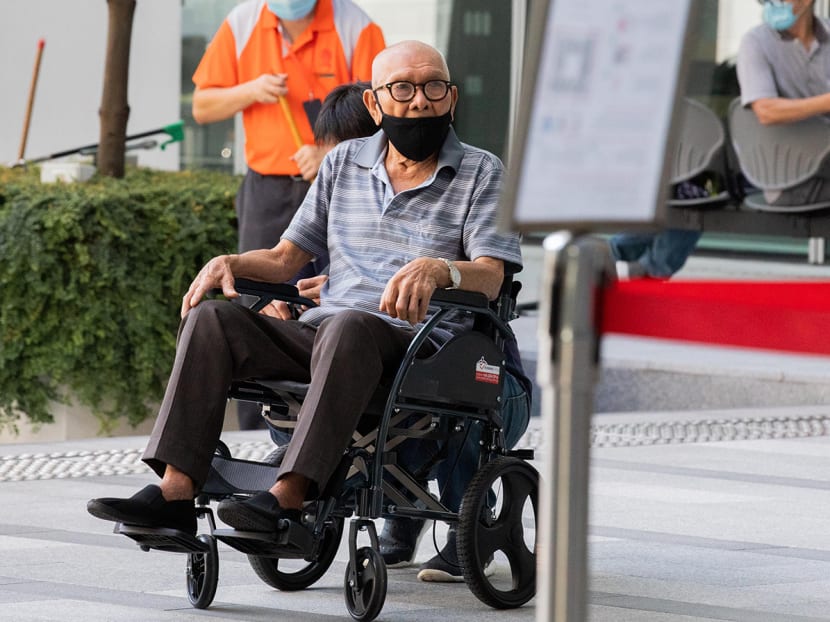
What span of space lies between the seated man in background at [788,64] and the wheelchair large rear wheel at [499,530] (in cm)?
483

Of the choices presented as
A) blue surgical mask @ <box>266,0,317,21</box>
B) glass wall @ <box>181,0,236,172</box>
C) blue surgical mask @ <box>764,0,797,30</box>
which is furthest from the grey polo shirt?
glass wall @ <box>181,0,236,172</box>

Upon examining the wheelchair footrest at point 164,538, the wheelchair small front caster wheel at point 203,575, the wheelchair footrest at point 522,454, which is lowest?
the wheelchair small front caster wheel at point 203,575

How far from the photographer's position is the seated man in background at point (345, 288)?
3869 millimetres

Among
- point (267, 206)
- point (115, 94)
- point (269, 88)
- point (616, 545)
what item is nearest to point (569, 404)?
point (616, 545)

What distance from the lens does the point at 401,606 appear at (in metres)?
4.14

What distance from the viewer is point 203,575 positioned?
4.06m

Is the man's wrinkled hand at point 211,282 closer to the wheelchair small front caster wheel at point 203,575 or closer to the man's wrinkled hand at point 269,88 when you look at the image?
the wheelchair small front caster wheel at point 203,575

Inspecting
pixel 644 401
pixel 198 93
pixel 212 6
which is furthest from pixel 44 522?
pixel 212 6

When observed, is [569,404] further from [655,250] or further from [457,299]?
[655,250]

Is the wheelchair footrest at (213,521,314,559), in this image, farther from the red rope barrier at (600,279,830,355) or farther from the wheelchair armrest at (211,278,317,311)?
the red rope barrier at (600,279,830,355)

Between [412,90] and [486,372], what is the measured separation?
2.44 ft

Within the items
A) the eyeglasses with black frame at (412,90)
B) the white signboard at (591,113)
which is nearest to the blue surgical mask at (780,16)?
the eyeglasses with black frame at (412,90)

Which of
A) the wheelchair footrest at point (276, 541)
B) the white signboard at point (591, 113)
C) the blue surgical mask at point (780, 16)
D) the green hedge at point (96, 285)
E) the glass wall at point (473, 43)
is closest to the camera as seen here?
the white signboard at point (591, 113)

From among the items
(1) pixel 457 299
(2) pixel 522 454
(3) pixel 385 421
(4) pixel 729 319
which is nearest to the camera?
(4) pixel 729 319
